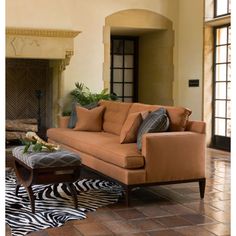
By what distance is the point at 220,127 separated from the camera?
802 cm

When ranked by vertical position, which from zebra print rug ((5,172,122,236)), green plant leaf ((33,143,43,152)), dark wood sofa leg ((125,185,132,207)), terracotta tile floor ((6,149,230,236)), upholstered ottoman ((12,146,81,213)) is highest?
green plant leaf ((33,143,43,152))

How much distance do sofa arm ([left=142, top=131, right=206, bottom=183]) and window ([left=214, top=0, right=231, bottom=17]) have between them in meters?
4.22

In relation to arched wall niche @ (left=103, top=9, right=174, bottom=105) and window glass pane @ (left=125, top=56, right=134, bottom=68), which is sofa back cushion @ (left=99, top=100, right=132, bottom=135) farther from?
window glass pane @ (left=125, top=56, right=134, bottom=68)

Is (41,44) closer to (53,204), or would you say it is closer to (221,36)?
(221,36)

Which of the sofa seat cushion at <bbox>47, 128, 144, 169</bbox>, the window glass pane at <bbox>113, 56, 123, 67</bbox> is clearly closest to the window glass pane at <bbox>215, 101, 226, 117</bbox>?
the window glass pane at <bbox>113, 56, 123, 67</bbox>

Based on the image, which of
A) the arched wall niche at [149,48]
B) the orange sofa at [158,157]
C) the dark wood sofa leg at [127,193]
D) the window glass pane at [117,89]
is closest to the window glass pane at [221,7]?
the arched wall niche at [149,48]

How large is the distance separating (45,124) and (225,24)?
3.83 meters

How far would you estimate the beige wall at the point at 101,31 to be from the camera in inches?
295

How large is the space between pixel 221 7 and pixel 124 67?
8.69ft

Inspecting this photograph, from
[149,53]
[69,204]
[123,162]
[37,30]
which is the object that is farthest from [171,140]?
[149,53]

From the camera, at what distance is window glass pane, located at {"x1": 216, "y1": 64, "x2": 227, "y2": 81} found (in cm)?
791

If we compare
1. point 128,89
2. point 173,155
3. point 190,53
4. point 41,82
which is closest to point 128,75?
point 128,89
